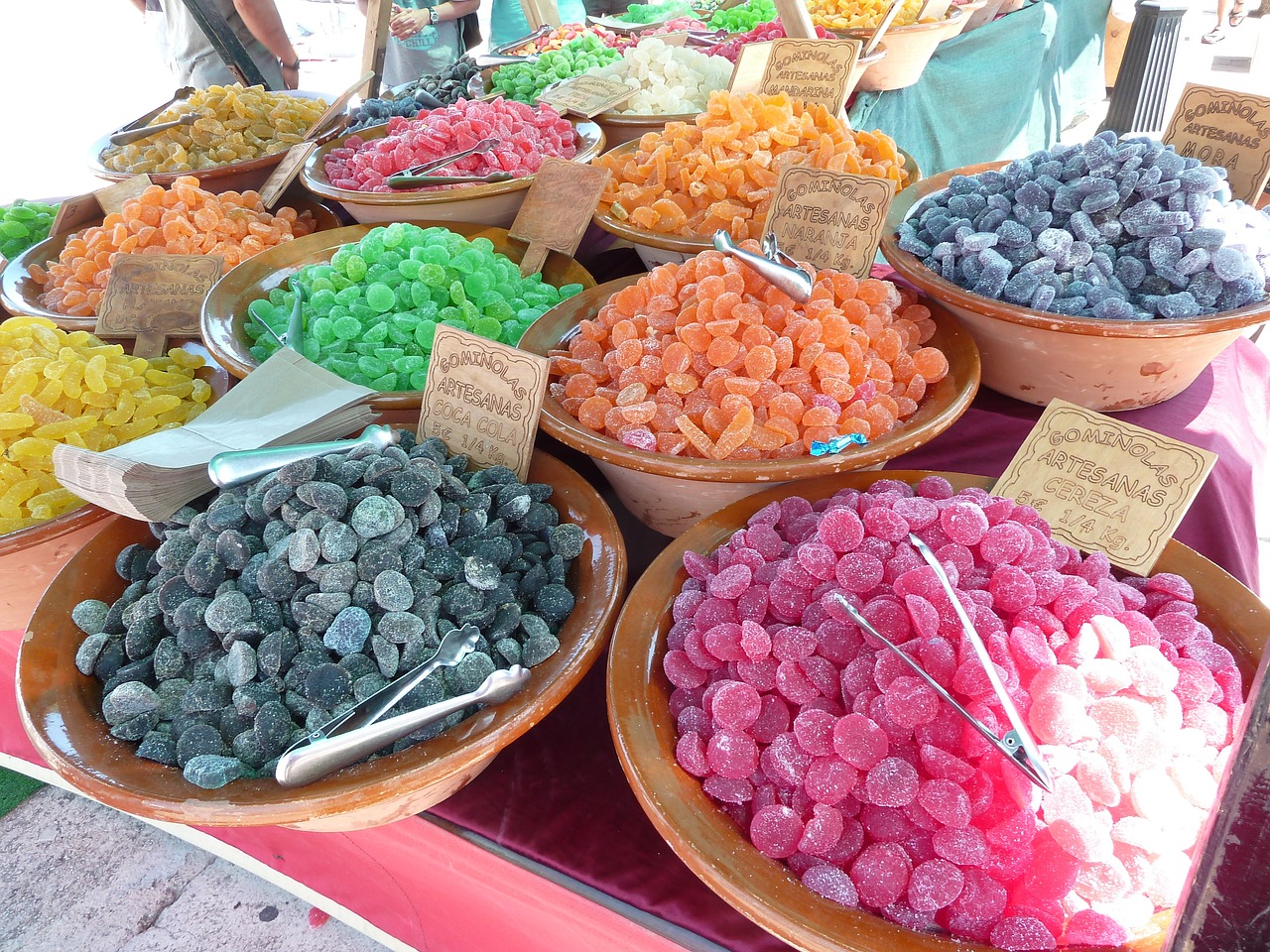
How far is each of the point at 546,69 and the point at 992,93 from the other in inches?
82.1

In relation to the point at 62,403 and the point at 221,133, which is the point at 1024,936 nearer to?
the point at 62,403

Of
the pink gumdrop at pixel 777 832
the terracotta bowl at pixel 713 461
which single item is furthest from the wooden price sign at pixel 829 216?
the pink gumdrop at pixel 777 832

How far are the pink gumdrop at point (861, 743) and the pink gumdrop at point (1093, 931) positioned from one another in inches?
7.2

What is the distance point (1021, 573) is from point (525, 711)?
1.72ft

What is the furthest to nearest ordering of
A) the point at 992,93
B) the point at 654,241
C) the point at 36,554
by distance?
the point at 992,93 → the point at 654,241 → the point at 36,554

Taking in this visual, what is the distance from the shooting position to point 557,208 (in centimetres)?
176

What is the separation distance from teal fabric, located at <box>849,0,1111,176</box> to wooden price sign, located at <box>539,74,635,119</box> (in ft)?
3.44

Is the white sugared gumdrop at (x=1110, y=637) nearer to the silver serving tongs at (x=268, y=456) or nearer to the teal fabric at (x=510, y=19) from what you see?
the silver serving tongs at (x=268, y=456)

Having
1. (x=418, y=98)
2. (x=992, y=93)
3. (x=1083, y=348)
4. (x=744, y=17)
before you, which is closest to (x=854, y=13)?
(x=744, y=17)

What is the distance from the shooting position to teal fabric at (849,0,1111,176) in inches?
128

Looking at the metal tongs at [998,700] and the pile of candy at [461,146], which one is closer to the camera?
the metal tongs at [998,700]

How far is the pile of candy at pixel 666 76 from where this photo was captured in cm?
243

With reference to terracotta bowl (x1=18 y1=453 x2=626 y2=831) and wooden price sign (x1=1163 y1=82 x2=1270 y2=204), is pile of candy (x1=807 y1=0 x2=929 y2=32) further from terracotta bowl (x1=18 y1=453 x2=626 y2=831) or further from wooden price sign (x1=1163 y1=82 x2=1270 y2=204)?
terracotta bowl (x1=18 y1=453 x2=626 y2=831)

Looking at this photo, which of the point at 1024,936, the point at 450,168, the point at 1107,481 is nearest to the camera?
the point at 1024,936
